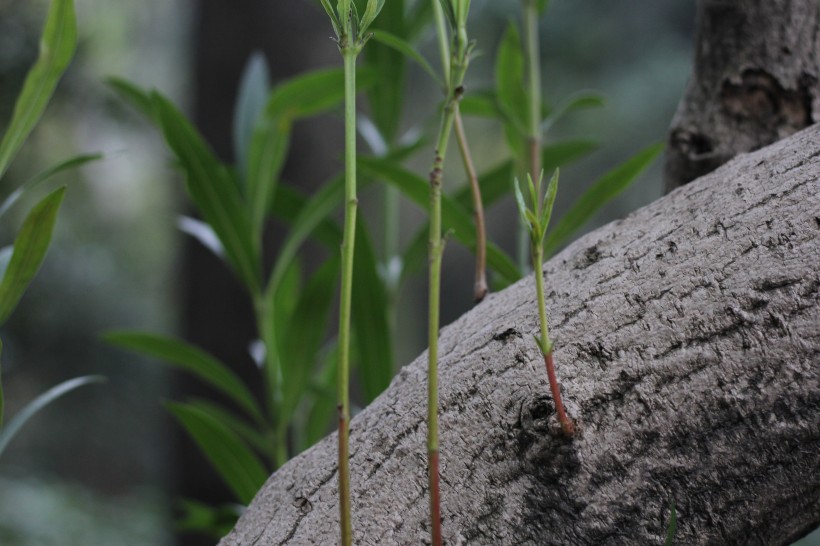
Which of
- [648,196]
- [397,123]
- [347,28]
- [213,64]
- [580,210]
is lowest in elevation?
[347,28]

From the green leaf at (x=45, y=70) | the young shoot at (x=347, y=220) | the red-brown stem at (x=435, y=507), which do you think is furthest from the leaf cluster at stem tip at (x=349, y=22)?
the green leaf at (x=45, y=70)

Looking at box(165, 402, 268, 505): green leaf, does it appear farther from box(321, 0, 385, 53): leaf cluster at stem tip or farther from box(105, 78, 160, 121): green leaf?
box(321, 0, 385, 53): leaf cluster at stem tip

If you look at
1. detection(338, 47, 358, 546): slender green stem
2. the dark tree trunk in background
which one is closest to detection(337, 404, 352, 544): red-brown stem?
detection(338, 47, 358, 546): slender green stem

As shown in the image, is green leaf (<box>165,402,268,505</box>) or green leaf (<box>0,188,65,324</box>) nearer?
green leaf (<box>0,188,65,324</box>)

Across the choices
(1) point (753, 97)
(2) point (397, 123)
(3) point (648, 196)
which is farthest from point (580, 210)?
(3) point (648, 196)

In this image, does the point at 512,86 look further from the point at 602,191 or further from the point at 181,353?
the point at 181,353

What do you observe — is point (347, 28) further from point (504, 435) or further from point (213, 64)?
point (213, 64)

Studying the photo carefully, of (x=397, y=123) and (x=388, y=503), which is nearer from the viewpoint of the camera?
(x=388, y=503)
